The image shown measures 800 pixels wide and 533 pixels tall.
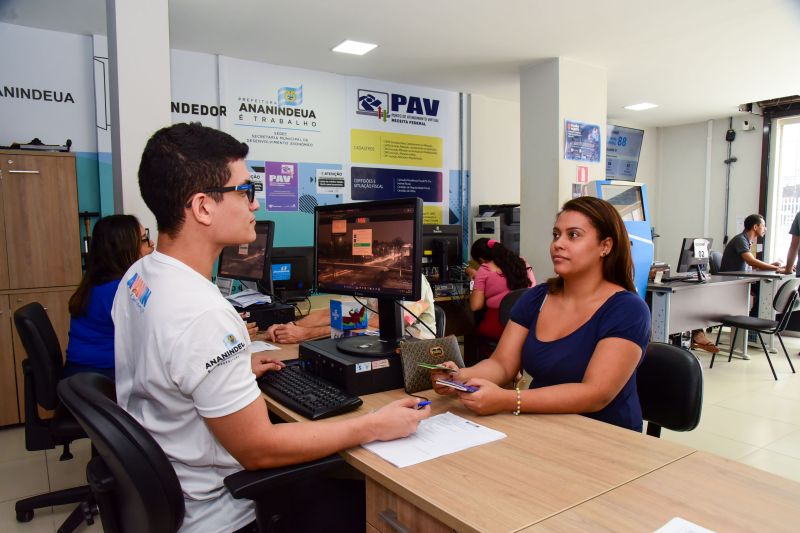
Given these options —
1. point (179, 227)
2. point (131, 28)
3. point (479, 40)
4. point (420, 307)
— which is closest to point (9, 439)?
point (131, 28)

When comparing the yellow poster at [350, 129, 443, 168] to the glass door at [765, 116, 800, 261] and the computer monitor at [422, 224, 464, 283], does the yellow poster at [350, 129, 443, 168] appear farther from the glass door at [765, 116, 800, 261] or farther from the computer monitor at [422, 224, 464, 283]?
the glass door at [765, 116, 800, 261]

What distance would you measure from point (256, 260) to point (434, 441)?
1.87 meters

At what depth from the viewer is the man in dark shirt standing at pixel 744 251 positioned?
605 cm

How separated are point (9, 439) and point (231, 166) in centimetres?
340

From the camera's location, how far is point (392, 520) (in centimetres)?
112

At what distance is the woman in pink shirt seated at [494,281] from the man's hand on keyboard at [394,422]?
108 inches

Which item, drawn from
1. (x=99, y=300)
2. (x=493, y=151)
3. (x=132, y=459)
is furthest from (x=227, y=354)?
(x=493, y=151)

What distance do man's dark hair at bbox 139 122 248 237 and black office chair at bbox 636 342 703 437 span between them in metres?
1.48

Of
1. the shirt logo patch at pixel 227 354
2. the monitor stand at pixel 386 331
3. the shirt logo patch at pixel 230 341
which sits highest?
the shirt logo patch at pixel 230 341

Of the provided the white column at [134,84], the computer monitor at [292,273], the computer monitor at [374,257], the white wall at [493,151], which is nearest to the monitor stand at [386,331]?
the computer monitor at [374,257]

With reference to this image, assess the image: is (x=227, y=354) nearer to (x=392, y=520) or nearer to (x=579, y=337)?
(x=392, y=520)

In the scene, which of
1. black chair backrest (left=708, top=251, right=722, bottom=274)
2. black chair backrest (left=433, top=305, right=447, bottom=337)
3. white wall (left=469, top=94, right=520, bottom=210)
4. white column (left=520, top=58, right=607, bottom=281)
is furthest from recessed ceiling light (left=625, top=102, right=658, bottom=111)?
black chair backrest (left=433, top=305, right=447, bottom=337)

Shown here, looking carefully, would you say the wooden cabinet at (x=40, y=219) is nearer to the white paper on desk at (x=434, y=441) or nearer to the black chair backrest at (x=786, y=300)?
the white paper on desk at (x=434, y=441)

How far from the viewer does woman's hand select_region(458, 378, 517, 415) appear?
54.6 inches
